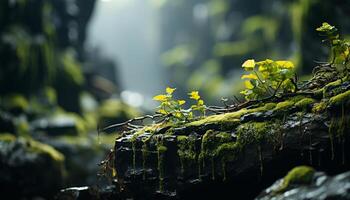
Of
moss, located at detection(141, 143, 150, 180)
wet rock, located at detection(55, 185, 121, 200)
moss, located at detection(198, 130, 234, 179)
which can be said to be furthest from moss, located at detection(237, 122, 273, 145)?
wet rock, located at detection(55, 185, 121, 200)

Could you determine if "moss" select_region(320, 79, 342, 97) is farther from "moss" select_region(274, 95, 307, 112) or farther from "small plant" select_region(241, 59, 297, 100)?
"small plant" select_region(241, 59, 297, 100)

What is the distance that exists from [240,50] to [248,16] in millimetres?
3425

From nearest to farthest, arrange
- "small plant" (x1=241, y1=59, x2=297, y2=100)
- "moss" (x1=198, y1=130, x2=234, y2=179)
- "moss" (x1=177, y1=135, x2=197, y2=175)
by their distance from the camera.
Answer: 1. "small plant" (x1=241, y1=59, x2=297, y2=100)
2. "moss" (x1=198, y1=130, x2=234, y2=179)
3. "moss" (x1=177, y1=135, x2=197, y2=175)

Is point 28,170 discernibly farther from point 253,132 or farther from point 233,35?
point 233,35

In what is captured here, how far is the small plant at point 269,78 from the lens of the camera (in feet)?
15.5

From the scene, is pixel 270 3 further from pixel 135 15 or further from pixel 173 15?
pixel 135 15

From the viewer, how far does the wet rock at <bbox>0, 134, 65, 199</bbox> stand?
1078 cm

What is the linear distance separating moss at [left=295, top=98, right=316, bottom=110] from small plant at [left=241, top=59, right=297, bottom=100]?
30cm

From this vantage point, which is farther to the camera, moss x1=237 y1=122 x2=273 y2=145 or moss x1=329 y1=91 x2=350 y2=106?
moss x1=237 y1=122 x2=273 y2=145

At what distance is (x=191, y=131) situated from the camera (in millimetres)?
5195

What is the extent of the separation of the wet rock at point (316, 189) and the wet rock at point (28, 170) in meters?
8.45

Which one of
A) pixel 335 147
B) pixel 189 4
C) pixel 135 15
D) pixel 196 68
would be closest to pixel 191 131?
pixel 335 147

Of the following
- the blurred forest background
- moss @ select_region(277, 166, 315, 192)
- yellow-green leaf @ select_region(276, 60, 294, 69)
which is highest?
the blurred forest background

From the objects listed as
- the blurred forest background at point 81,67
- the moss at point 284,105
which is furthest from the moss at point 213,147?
the blurred forest background at point 81,67
